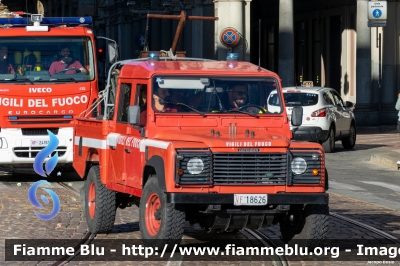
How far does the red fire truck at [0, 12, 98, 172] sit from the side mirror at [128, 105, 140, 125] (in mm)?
8350

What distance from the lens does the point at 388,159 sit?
26016 millimetres

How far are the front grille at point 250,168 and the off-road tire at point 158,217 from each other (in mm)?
513

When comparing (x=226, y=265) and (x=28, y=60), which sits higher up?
(x=28, y=60)

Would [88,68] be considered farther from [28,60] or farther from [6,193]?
[6,193]

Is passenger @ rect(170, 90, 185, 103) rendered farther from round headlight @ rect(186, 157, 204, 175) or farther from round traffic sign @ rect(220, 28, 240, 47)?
round traffic sign @ rect(220, 28, 240, 47)

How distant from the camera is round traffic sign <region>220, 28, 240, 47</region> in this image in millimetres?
39344

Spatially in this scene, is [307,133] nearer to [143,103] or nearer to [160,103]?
[160,103]

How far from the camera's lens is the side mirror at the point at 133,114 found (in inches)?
462

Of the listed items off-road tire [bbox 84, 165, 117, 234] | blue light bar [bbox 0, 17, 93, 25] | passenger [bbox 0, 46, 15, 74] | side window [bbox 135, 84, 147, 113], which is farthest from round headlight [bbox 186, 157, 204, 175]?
blue light bar [bbox 0, 17, 93, 25]

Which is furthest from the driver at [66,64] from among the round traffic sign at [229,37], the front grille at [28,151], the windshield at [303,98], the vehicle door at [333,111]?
the round traffic sign at [229,37]

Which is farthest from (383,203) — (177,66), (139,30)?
(139,30)

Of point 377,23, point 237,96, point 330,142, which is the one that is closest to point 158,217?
point 237,96

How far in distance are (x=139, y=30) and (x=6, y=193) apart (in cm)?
4366

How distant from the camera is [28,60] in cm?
2038
